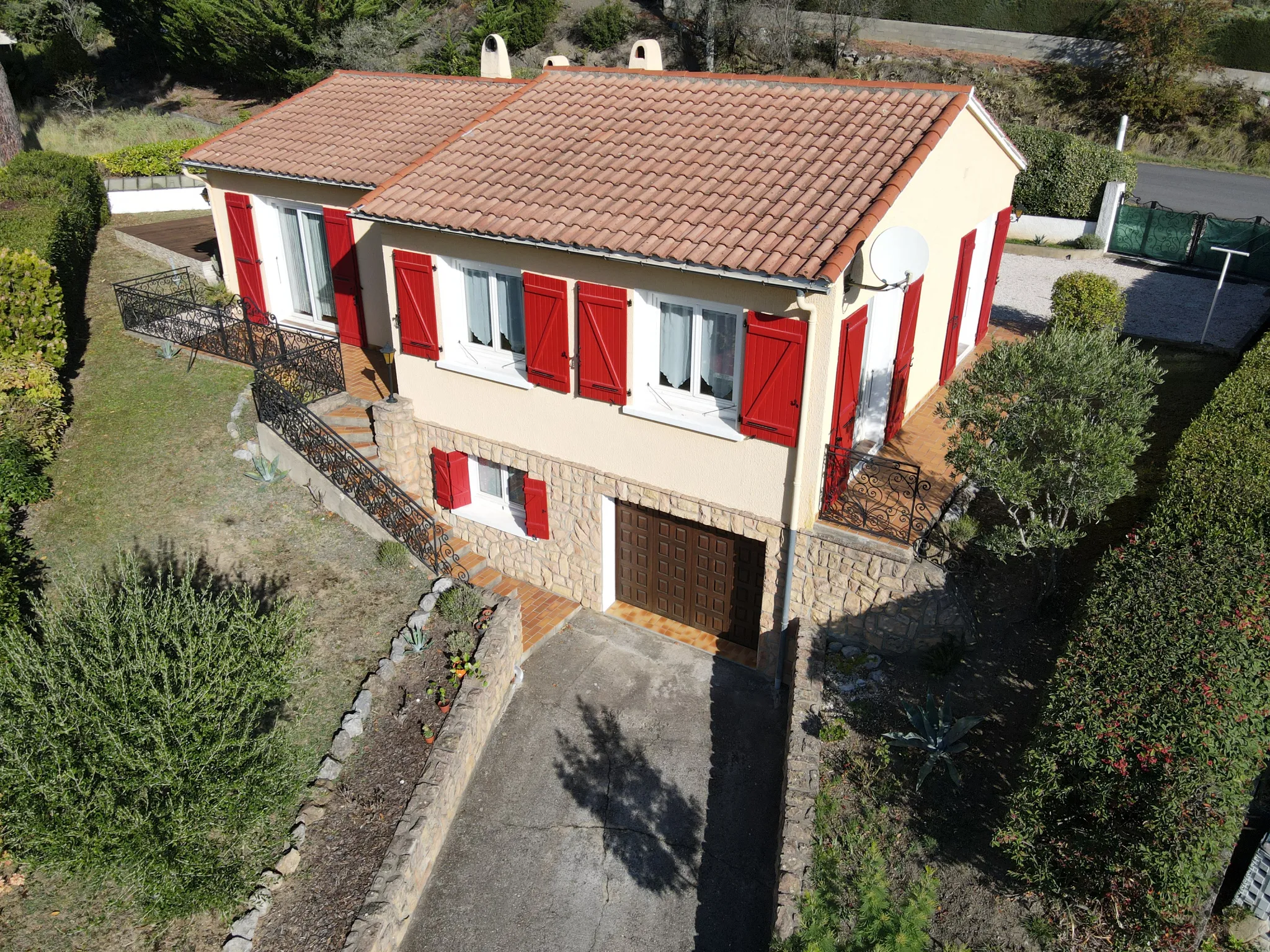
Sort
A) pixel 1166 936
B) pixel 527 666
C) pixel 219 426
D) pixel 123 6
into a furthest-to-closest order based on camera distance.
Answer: pixel 123 6
pixel 219 426
pixel 527 666
pixel 1166 936

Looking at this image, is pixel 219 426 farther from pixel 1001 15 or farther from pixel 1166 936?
pixel 1001 15

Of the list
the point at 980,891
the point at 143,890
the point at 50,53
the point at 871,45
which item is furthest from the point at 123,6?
the point at 980,891

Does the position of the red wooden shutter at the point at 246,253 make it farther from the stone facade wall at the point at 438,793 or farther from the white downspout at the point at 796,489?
the white downspout at the point at 796,489

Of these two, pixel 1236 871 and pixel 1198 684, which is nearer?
pixel 1198 684

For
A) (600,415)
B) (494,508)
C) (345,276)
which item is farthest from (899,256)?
(345,276)

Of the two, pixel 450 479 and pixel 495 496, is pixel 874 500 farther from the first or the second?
pixel 450 479

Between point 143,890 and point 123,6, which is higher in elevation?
point 123,6

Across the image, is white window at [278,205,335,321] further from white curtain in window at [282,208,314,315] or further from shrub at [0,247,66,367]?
shrub at [0,247,66,367]
